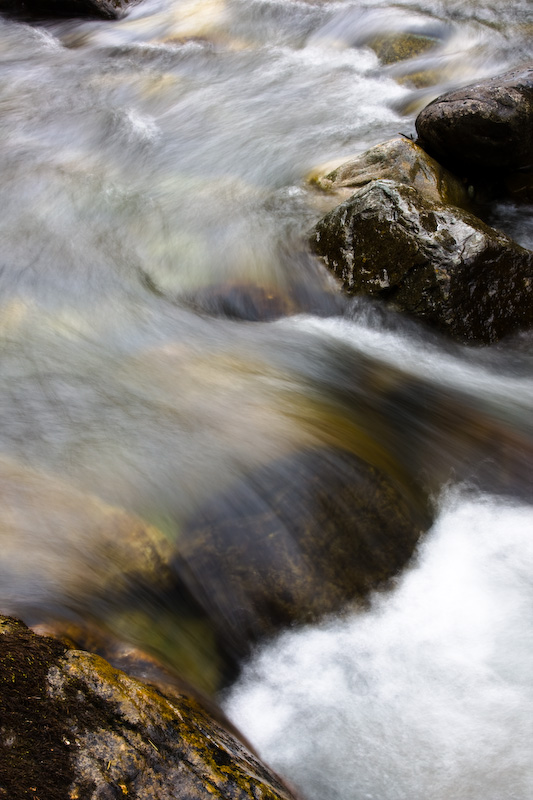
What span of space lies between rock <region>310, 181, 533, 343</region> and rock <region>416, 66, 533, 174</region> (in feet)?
4.57

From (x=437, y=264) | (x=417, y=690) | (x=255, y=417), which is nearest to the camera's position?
(x=417, y=690)

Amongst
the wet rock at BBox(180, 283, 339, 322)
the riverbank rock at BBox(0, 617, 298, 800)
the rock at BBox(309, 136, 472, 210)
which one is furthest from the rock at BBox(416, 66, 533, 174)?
the riverbank rock at BBox(0, 617, 298, 800)

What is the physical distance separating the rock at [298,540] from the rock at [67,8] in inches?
426

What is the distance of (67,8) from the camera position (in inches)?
451

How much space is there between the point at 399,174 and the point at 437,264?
162cm

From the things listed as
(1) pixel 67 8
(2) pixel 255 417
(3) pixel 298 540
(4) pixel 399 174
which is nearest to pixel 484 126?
(4) pixel 399 174

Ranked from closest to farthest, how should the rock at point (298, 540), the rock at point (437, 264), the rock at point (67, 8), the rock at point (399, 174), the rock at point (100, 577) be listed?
the rock at point (100, 577) → the rock at point (298, 540) → the rock at point (437, 264) → the rock at point (399, 174) → the rock at point (67, 8)

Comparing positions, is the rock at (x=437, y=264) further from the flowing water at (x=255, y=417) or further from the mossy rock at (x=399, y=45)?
the mossy rock at (x=399, y=45)

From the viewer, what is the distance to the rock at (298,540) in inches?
131

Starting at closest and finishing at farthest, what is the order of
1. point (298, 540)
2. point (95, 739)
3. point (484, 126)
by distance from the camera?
point (95, 739)
point (298, 540)
point (484, 126)

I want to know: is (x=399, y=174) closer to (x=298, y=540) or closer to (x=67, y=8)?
(x=298, y=540)

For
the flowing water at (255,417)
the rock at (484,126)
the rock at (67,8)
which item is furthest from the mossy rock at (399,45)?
the rock at (67,8)

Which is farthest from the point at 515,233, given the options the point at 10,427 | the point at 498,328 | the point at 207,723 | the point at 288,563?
the point at 207,723

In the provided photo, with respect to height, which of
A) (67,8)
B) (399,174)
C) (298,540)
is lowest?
(298,540)
